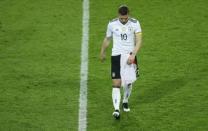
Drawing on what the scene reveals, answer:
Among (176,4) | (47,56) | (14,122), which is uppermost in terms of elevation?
(176,4)

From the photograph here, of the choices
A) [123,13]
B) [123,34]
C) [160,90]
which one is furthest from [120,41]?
[160,90]

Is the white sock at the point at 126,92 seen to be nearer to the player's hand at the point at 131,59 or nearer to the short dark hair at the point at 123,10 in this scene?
the player's hand at the point at 131,59

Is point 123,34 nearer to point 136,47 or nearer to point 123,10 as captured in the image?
point 136,47

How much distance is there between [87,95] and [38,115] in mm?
1313

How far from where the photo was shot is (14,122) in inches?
503

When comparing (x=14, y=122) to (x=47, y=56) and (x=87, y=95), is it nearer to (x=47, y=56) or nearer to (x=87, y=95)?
(x=87, y=95)

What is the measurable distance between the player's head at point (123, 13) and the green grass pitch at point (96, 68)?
1.88 metres

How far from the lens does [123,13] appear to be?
40.7 feet

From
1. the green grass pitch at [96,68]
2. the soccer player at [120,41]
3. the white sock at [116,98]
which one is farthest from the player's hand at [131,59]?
the green grass pitch at [96,68]

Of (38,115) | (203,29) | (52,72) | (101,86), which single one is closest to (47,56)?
(52,72)

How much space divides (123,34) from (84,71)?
104 inches

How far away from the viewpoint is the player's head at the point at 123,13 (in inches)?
485

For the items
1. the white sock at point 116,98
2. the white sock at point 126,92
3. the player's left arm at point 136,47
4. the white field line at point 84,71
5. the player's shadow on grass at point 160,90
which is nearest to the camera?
the player's left arm at point 136,47

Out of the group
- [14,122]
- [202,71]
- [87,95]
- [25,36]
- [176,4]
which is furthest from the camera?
[176,4]
